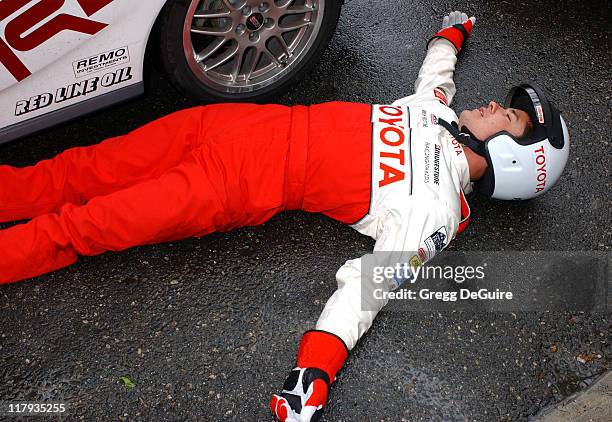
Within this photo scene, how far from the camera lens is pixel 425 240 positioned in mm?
3090

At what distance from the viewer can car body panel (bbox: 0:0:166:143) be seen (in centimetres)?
270

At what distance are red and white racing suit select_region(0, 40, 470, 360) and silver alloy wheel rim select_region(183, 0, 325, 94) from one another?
0.84 feet

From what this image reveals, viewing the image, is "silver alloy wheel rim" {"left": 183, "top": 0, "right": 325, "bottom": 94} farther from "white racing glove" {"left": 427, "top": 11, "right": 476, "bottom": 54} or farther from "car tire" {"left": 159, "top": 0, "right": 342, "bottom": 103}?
"white racing glove" {"left": 427, "top": 11, "right": 476, "bottom": 54}

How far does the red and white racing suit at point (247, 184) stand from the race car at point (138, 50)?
0.24 meters

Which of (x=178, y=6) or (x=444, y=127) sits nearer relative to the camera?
(x=178, y=6)

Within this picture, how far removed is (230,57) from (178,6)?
475mm

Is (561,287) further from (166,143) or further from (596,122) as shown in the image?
(166,143)

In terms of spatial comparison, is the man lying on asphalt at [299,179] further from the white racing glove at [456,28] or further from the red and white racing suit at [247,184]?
the white racing glove at [456,28]

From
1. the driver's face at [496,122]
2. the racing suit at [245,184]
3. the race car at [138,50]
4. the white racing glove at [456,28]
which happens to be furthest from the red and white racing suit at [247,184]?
the white racing glove at [456,28]

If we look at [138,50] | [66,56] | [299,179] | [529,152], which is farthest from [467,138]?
[66,56]

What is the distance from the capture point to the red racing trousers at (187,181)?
2982mm

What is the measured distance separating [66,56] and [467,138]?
72.1 inches

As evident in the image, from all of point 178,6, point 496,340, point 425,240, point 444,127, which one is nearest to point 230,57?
point 178,6

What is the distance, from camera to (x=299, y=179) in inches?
126
